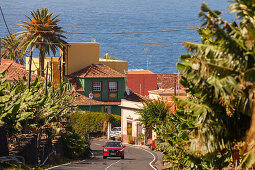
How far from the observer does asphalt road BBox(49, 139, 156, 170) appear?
1273 inches

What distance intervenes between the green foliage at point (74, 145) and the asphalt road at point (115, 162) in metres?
1.04

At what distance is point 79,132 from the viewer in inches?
1678

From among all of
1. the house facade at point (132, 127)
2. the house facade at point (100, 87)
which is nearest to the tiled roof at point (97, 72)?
the house facade at point (100, 87)

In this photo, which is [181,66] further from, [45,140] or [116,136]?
[116,136]

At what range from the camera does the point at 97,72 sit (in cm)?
7956

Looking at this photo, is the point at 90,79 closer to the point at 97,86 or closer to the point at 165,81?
the point at 97,86

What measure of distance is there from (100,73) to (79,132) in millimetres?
→ 36994

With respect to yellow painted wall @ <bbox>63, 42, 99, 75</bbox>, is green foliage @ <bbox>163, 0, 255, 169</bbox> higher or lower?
lower

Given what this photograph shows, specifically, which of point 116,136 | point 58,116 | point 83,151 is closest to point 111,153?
point 83,151

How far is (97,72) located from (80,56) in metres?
4.10

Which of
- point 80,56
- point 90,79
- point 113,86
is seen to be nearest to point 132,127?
point 113,86

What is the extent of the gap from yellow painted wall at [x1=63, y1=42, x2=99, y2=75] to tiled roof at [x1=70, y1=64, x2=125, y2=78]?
3.20ft

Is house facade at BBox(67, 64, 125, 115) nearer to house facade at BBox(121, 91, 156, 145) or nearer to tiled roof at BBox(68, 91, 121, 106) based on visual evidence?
tiled roof at BBox(68, 91, 121, 106)

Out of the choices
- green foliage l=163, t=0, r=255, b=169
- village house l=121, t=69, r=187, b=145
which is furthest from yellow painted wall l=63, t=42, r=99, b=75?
green foliage l=163, t=0, r=255, b=169
